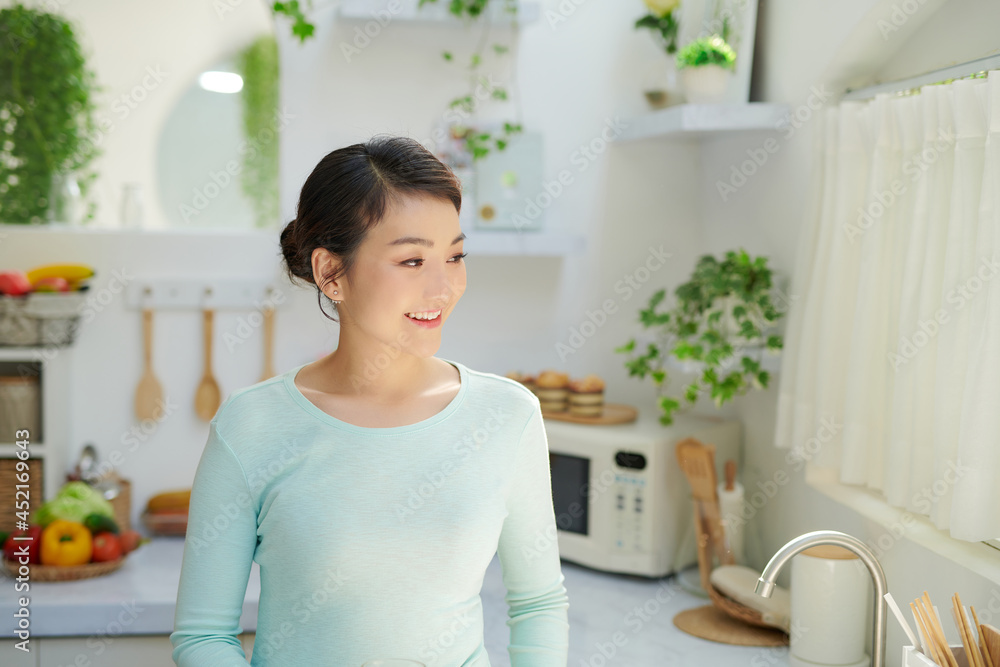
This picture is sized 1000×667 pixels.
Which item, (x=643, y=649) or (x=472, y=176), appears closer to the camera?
(x=643, y=649)

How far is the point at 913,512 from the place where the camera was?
1.47 m

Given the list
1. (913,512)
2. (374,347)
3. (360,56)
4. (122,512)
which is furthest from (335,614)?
(360,56)

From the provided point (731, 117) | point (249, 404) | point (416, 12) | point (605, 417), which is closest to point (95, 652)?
point (249, 404)

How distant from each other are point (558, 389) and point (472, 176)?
Answer: 0.56m

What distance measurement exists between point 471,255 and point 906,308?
3.65ft

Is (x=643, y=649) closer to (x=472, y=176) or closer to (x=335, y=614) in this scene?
(x=335, y=614)

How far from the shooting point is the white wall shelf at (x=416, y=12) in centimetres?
204

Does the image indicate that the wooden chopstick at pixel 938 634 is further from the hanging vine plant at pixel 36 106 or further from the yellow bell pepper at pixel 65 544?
the hanging vine plant at pixel 36 106

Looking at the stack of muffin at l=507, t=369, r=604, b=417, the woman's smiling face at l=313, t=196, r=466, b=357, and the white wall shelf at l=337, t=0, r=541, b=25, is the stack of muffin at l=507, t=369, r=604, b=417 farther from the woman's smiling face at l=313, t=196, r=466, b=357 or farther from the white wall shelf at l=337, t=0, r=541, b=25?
the woman's smiling face at l=313, t=196, r=466, b=357

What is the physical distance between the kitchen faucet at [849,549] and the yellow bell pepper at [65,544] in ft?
4.54

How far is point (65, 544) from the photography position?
186cm

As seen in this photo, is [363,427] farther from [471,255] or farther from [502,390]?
[471,255]

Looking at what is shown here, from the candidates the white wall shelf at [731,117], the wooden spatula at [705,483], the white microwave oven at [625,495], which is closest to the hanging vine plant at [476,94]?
the white wall shelf at [731,117]

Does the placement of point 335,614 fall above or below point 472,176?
below
